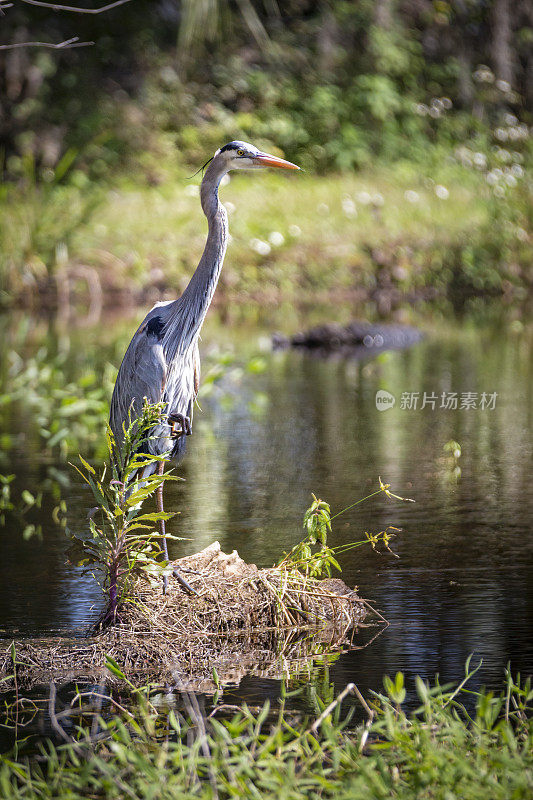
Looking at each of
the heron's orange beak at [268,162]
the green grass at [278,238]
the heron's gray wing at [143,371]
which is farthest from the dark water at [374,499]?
the green grass at [278,238]

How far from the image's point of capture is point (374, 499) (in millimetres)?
6906

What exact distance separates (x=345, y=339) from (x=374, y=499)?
6418 mm

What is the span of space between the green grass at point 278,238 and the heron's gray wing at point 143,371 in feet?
39.1

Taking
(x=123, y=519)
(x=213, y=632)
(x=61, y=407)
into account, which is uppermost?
(x=123, y=519)

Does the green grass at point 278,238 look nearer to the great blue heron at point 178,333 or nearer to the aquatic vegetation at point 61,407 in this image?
the aquatic vegetation at point 61,407

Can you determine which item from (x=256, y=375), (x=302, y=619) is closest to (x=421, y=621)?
(x=302, y=619)

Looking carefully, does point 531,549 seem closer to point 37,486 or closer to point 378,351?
point 37,486

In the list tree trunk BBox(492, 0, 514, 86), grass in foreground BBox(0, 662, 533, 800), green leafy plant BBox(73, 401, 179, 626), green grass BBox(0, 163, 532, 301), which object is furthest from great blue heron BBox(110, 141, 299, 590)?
tree trunk BBox(492, 0, 514, 86)

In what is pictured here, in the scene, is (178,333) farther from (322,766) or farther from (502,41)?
(502,41)

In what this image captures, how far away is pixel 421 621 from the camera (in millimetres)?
4801

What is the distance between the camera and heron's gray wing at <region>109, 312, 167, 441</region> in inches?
206

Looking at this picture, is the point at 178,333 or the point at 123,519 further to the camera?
the point at 178,333

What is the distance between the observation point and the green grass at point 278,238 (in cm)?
1730

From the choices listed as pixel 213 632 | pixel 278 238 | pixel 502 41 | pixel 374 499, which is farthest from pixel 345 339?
pixel 502 41
